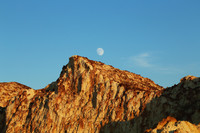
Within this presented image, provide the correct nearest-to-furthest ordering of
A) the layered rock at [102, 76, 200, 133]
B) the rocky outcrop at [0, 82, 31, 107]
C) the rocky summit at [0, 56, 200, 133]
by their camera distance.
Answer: the layered rock at [102, 76, 200, 133] → the rocky summit at [0, 56, 200, 133] → the rocky outcrop at [0, 82, 31, 107]

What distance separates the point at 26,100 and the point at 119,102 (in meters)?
19.4

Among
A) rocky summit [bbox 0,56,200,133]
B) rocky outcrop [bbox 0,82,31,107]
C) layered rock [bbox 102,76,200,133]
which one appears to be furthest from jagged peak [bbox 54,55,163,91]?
rocky outcrop [bbox 0,82,31,107]

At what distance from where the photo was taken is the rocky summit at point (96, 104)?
43.2 m

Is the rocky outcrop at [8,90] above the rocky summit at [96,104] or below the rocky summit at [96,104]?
above

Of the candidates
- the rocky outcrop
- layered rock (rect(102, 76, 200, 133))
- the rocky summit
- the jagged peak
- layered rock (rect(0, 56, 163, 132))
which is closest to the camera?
layered rock (rect(102, 76, 200, 133))

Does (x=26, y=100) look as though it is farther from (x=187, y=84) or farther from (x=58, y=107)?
(x=187, y=84)

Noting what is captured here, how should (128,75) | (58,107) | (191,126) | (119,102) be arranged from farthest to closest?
(128,75) < (58,107) < (119,102) < (191,126)

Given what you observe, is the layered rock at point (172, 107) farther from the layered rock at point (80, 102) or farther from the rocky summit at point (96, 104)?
the layered rock at point (80, 102)

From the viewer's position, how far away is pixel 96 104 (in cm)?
4866

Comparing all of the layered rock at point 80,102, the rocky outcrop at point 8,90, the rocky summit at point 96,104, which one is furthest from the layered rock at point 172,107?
the rocky outcrop at point 8,90

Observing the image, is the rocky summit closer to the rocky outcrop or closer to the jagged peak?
the jagged peak

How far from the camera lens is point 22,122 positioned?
2103 inches

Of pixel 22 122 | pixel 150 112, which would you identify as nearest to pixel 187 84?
pixel 150 112

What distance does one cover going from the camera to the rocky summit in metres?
43.2
